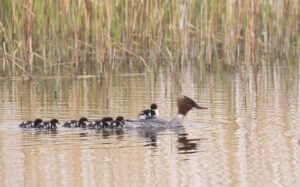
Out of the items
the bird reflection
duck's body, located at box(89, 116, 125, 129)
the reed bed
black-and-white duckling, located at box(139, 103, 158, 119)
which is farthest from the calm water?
the reed bed

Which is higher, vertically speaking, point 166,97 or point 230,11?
point 230,11

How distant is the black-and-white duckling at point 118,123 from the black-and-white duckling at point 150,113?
31 centimetres

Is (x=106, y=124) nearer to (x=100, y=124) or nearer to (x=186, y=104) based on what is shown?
(x=100, y=124)

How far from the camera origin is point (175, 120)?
1175 cm

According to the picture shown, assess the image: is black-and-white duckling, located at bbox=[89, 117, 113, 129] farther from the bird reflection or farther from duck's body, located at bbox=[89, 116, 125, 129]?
the bird reflection

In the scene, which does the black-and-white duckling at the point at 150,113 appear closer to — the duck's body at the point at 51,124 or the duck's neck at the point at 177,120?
the duck's neck at the point at 177,120

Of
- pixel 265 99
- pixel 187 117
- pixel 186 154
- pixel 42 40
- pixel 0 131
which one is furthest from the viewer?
pixel 42 40

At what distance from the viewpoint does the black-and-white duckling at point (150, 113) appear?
11.7 meters

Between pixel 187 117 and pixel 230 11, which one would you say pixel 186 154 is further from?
pixel 230 11

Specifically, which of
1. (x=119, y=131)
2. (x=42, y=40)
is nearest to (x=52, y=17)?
(x=42, y=40)

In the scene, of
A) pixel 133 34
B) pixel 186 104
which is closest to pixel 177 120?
pixel 186 104

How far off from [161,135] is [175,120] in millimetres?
606

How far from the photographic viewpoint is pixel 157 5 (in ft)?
54.4

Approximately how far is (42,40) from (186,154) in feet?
22.8
